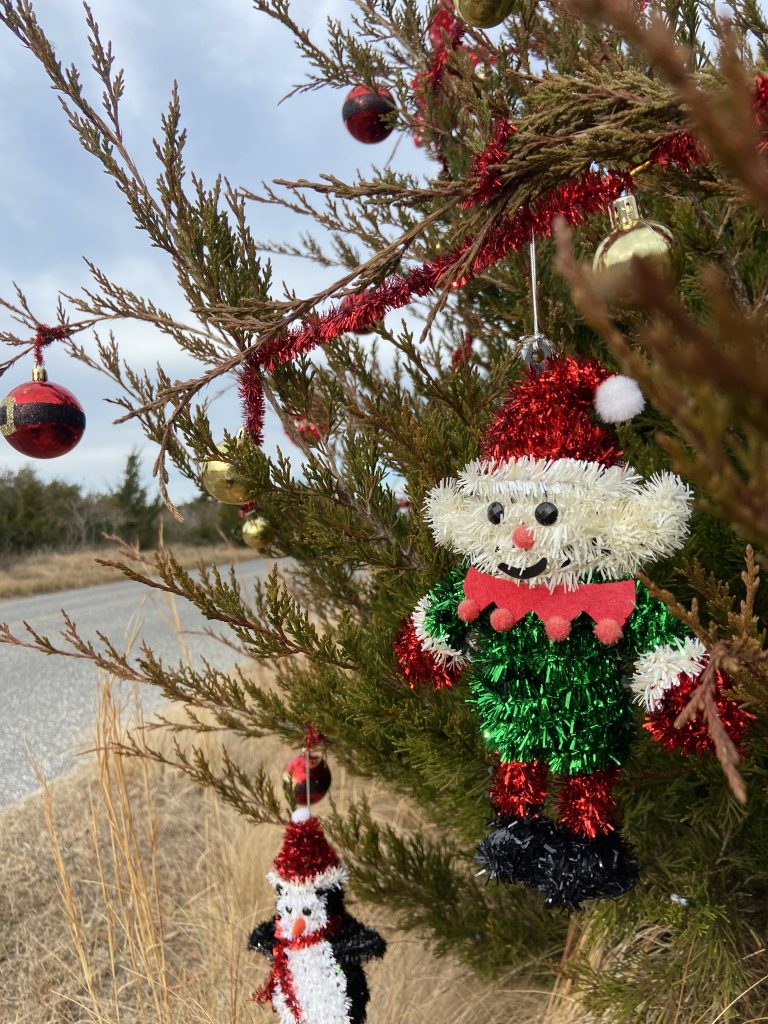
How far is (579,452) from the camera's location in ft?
2.94

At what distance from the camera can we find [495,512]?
0.90m

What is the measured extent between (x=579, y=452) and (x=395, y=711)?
1.80 feet

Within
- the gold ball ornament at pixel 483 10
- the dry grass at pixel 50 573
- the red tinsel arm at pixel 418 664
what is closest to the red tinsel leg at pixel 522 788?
the red tinsel arm at pixel 418 664

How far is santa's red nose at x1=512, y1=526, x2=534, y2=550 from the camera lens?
2.82ft

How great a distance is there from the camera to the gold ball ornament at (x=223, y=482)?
A: 4.05ft

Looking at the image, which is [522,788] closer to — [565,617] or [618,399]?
[565,617]

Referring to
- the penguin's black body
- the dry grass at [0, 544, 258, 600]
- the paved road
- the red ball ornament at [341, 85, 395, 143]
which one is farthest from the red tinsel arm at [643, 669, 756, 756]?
the dry grass at [0, 544, 258, 600]

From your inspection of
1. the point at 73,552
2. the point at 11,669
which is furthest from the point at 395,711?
the point at 73,552

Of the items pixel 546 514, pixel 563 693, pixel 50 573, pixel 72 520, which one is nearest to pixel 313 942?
pixel 563 693

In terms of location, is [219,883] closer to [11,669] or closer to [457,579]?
[457,579]

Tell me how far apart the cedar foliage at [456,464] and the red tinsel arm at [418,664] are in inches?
5.4

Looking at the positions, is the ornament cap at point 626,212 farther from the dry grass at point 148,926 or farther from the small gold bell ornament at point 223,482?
the dry grass at point 148,926

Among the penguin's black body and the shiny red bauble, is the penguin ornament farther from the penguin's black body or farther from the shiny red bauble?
the shiny red bauble

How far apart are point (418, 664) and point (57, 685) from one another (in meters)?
4.14
